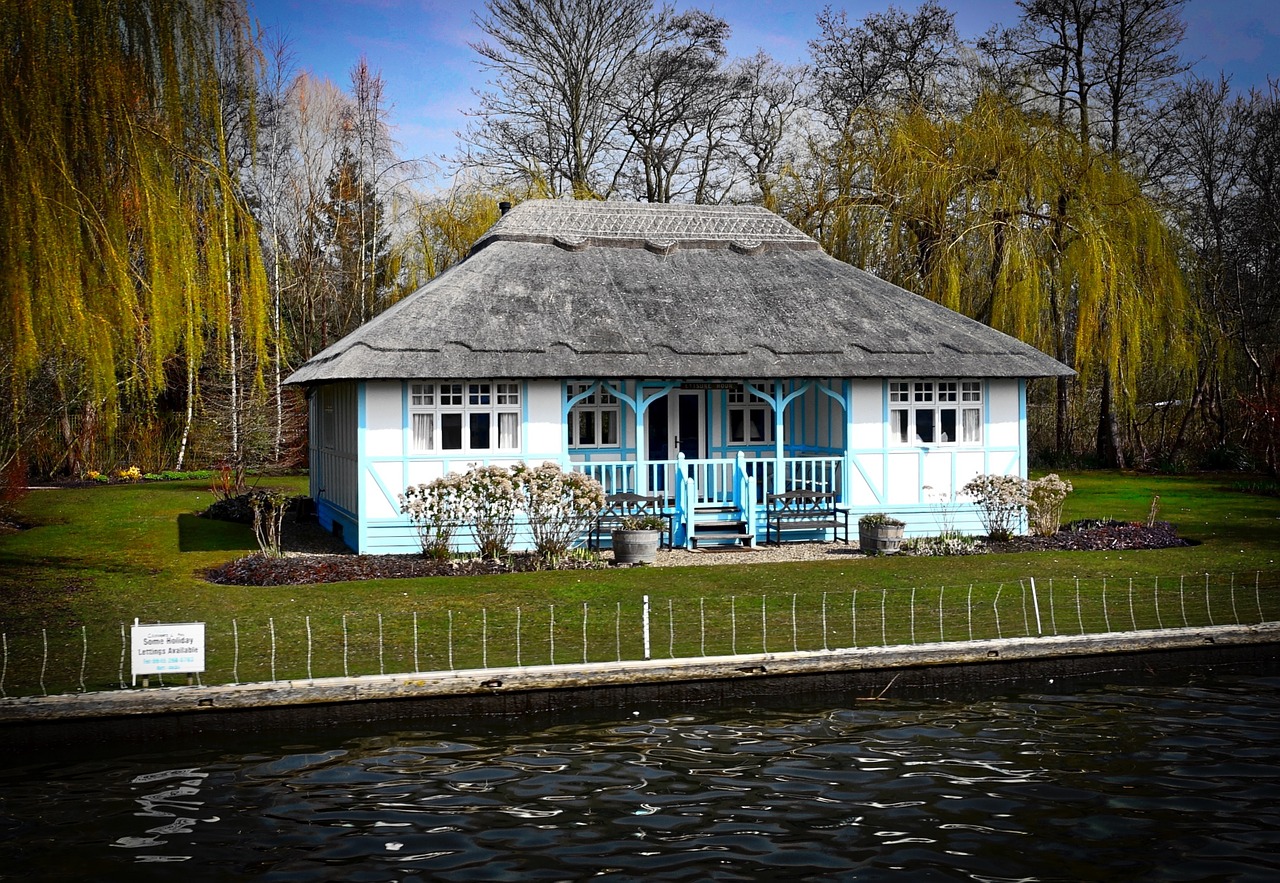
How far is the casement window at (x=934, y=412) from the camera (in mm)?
20938

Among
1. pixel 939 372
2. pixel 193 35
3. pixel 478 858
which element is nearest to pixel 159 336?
pixel 193 35

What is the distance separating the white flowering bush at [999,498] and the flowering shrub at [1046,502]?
0.57 feet

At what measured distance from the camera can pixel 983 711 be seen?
434 inches

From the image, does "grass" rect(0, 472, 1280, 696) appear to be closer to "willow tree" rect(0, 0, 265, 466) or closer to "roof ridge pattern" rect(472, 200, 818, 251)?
"willow tree" rect(0, 0, 265, 466)

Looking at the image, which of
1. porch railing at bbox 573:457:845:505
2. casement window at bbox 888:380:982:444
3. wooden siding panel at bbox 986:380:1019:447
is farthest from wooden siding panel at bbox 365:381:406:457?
wooden siding panel at bbox 986:380:1019:447

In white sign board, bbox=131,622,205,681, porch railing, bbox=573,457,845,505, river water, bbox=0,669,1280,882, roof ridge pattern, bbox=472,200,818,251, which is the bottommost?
river water, bbox=0,669,1280,882

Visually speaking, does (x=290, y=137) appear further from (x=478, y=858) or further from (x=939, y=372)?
(x=478, y=858)

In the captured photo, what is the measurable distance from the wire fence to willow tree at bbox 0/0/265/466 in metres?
2.71

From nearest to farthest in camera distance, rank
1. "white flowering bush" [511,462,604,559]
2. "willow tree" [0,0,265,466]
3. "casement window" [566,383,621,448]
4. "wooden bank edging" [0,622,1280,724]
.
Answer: "wooden bank edging" [0,622,1280,724] → "willow tree" [0,0,265,466] → "white flowering bush" [511,462,604,559] → "casement window" [566,383,621,448]

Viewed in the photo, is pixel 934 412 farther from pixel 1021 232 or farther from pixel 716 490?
pixel 1021 232

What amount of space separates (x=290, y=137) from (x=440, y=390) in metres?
28.8

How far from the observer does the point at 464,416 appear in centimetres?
1923

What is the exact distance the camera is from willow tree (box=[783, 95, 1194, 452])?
97.0 feet

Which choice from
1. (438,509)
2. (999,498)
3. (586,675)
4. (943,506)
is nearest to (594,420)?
(438,509)
